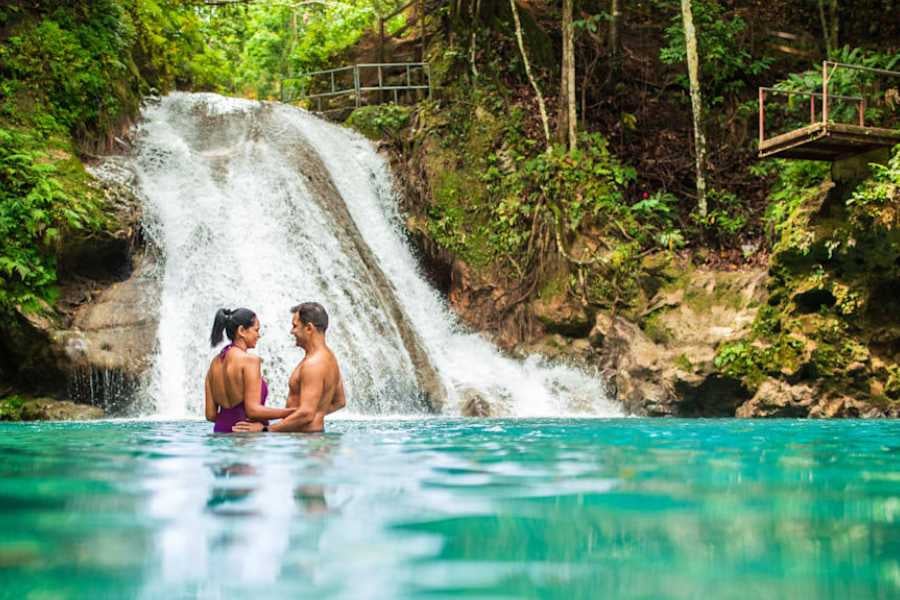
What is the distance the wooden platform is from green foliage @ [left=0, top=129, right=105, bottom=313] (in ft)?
30.6

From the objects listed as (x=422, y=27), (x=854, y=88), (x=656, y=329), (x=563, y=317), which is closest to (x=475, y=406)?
(x=563, y=317)

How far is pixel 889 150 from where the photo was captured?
11.2 meters

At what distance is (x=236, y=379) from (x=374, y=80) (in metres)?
15.9

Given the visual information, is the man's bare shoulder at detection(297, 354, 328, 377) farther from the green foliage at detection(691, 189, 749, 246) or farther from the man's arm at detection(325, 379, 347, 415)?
the green foliage at detection(691, 189, 749, 246)

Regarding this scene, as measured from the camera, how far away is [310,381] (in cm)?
612

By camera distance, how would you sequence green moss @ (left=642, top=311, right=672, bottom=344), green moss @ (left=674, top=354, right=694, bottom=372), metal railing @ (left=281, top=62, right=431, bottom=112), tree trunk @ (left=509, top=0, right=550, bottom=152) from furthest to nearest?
metal railing @ (left=281, top=62, right=431, bottom=112) < tree trunk @ (left=509, top=0, right=550, bottom=152) < green moss @ (left=642, top=311, right=672, bottom=344) < green moss @ (left=674, top=354, right=694, bottom=372)

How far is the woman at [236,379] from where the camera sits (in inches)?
240

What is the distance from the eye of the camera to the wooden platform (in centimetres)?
1071

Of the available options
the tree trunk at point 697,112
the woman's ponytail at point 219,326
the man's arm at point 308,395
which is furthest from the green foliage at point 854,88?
the woman's ponytail at point 219,326


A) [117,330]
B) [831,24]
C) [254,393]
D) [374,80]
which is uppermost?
[831,24]

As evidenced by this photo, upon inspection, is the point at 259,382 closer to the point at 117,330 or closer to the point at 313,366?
the point at 313,366

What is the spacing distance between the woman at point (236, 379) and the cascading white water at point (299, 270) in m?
5.31

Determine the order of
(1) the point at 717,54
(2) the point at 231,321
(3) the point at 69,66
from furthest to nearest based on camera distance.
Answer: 1. (1) the point at 717,54
2. (3) the point at 69,66
3. (2) the point at 231,321

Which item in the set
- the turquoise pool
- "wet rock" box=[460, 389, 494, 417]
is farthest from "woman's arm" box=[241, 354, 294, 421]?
"wet rock" box=[460, 389, 494, 417]
